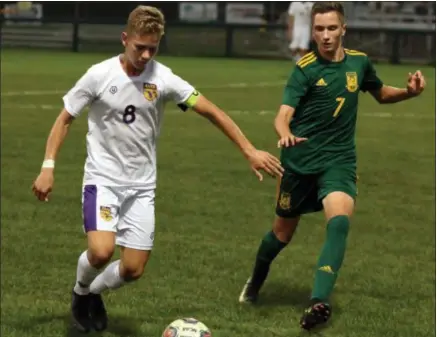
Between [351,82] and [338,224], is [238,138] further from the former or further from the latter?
[351,82]

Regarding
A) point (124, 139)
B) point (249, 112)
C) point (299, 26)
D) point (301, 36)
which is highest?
point (124, 139)

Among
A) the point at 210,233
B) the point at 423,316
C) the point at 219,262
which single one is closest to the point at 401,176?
the point at 210,233

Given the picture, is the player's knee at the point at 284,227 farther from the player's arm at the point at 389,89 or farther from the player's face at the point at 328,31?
the player's face at the point at 328,31

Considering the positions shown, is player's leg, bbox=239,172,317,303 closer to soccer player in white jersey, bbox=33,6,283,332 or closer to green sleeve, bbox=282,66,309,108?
green sleeve, bbox=282,66,309,108

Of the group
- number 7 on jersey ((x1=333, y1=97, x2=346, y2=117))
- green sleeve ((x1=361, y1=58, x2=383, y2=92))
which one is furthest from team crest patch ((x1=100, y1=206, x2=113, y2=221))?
green sleeve ((x1=361, y1=58, x2=383, y2=92))

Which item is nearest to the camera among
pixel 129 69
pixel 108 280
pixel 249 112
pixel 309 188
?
pixel 129 69

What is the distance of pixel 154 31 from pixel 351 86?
156 centimetres

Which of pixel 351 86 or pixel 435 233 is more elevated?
pixel 351 86

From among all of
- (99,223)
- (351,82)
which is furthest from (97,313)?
(351,82)

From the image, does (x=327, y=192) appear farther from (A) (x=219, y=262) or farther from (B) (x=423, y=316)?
(A) (x=219, y=262)

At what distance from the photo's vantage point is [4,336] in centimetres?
712

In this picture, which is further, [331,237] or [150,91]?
[331,237]

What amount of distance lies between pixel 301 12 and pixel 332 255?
21704 millimetres

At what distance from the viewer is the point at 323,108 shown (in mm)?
7641
